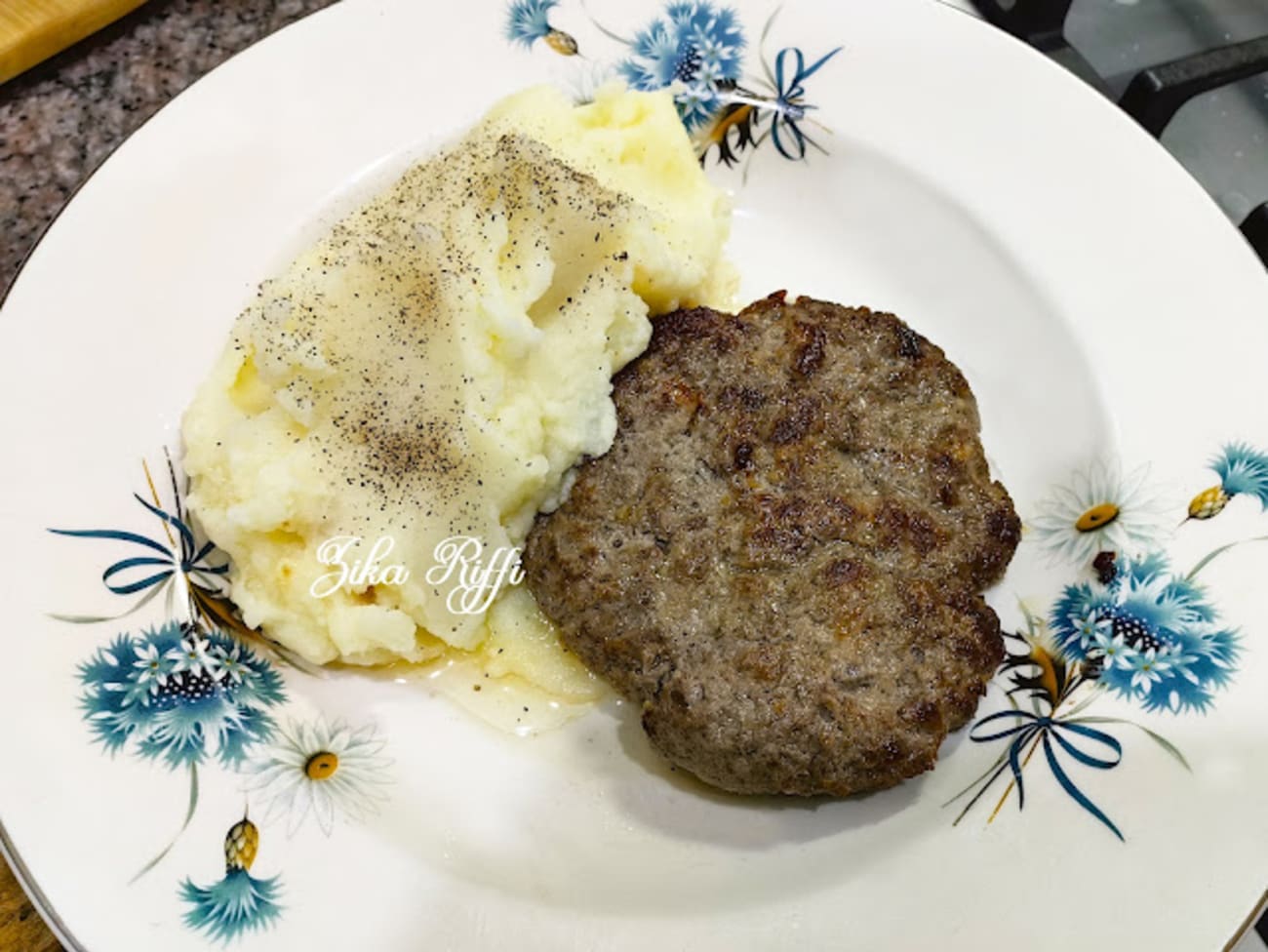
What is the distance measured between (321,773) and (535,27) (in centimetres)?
328

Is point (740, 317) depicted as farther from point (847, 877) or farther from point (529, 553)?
point (847, 877)

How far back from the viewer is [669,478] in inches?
134

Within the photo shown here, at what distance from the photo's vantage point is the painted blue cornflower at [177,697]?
2.95m

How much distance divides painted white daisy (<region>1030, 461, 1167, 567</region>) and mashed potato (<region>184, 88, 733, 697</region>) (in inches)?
65.3

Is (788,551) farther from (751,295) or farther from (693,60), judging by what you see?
(693,60)

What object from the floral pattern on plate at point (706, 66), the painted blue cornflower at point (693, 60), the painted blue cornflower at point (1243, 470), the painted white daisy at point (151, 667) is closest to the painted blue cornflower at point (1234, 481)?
the painted blue cornflower at point (1243, 470)

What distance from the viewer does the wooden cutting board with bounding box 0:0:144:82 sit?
4.71 metres

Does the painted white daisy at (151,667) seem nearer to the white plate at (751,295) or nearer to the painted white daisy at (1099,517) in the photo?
the white plate at (751,295)

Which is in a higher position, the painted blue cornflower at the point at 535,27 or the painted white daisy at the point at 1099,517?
the painted blue cornflower at the point at 535,27

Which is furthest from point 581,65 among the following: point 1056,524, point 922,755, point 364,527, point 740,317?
point 922,755

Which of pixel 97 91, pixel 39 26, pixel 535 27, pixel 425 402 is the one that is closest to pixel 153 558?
pixel 425 402

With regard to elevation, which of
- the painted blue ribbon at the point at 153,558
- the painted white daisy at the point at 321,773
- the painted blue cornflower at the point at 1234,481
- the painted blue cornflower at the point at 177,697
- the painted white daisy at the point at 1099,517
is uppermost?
the painted blue cornflower at the point at 1234,481

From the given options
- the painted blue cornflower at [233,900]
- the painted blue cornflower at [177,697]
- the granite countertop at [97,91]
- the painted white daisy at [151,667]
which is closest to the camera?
the painted blue cornflower at [233,900]

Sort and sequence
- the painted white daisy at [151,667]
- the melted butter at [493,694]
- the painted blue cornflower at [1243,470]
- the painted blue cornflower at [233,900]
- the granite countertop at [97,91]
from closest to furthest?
the painted blue cornflower at [233,900] → the painted white daisy at [151,667] → the painted blue cornflower at [1243,470] → the melted butter at [493,694] → the granite countertop at [97,91]
